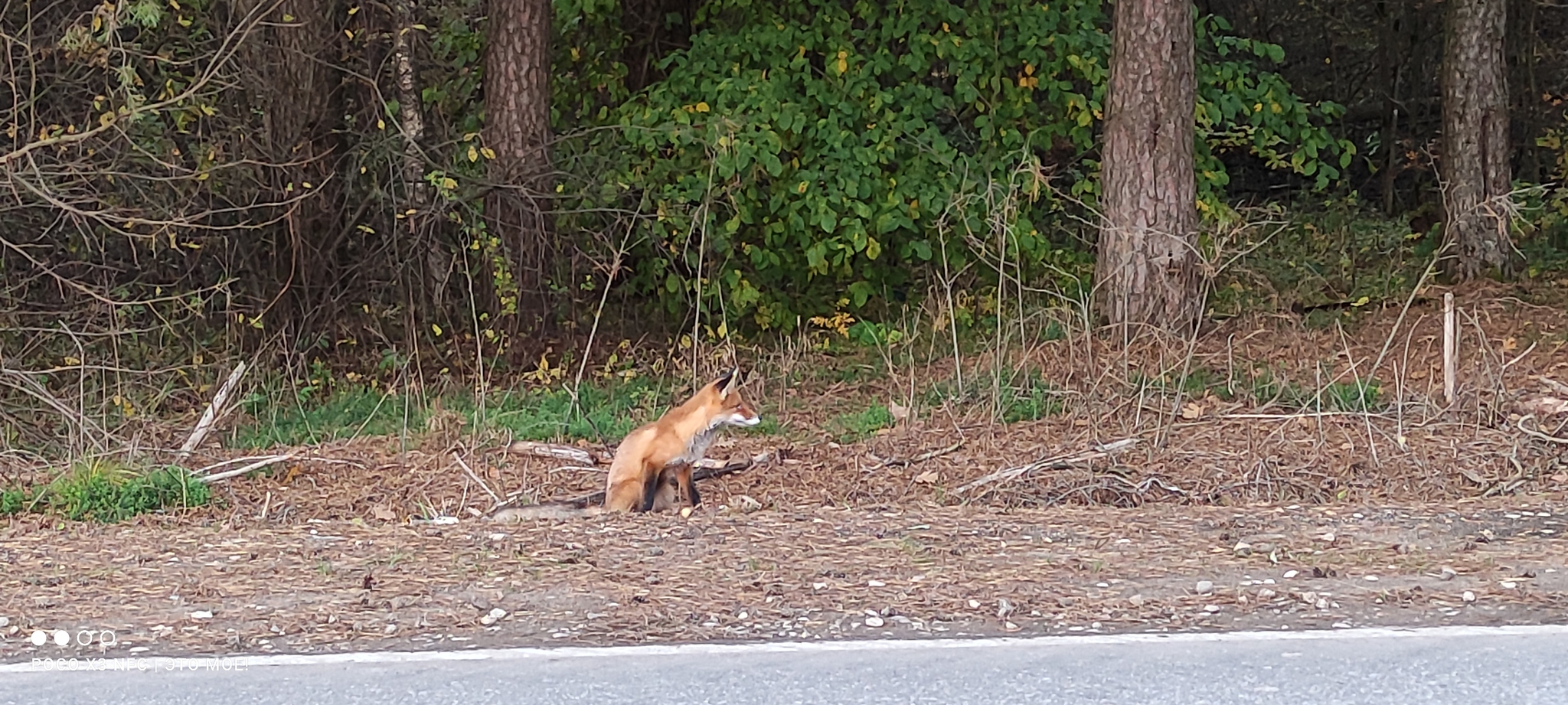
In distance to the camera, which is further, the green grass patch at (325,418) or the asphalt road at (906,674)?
the green grass patch at (325,418)

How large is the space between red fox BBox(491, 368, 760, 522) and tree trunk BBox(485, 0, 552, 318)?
5287 millimetres

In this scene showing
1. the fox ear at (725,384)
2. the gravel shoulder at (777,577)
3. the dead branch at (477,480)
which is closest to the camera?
the gravel shoulder at (777,577)

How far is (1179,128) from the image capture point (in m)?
12.2

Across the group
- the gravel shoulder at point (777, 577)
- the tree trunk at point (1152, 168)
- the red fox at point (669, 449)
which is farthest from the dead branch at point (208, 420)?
the tree trunk at point (1152, 168)

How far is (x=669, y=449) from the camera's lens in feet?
27.9

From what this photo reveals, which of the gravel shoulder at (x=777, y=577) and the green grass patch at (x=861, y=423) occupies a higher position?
the gravel shoulder at (x=777, y=577)

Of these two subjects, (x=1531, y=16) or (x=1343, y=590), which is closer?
(x=1343, y=590)

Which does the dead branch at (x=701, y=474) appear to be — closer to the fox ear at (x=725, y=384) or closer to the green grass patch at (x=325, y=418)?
the fox ear at (x=725, y=384)

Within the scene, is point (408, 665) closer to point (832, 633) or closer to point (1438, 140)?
point (832, 633)

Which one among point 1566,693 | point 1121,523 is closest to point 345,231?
point 1121,523

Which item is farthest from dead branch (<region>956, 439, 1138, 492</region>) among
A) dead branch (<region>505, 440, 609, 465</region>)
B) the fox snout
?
dead branch (<region>505, 440, 609, 465</region>)

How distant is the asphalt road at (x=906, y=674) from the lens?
197 inches

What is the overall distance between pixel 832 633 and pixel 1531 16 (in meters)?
15.5

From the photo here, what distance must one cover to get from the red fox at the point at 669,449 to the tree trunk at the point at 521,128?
529 centimetres
